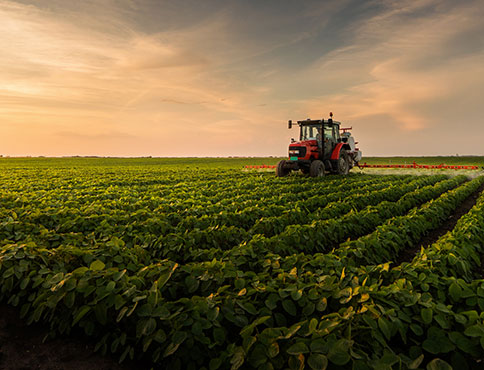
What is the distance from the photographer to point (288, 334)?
2.23 meters

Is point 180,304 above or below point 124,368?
above

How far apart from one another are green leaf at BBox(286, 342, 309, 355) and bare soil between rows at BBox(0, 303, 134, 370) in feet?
5.42

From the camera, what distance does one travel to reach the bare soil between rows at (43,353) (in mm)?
2871

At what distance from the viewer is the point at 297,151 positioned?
17922 mm

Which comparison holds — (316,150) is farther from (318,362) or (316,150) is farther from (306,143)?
(318,362)

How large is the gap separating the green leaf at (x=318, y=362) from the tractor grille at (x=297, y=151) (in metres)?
16.2

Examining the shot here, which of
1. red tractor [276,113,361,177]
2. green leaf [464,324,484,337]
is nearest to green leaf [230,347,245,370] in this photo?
green leaf [464,324,484,337]

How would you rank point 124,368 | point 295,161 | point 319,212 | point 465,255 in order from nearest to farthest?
point 124,368, point 465,255, point 319,212, point 295,161

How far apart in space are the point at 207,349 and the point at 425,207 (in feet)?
28.8

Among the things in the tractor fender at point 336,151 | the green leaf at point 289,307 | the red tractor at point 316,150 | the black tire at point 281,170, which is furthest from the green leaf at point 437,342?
the tractor fender at point 336,151

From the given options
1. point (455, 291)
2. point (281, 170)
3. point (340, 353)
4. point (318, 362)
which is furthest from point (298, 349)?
point (281, 170)

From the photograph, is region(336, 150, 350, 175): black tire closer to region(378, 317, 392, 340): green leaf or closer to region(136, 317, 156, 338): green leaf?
region(378, 317, 392, 340): green leaf

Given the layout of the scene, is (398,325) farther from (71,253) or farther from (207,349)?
(71,253)

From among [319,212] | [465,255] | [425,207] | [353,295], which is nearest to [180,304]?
[353,295]
